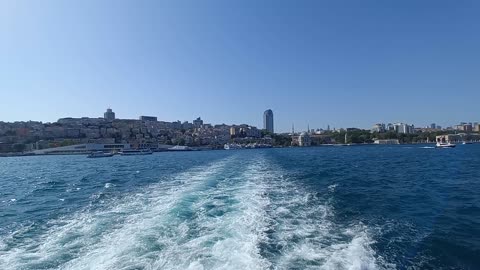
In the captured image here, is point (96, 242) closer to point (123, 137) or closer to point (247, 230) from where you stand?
point (247, 230)

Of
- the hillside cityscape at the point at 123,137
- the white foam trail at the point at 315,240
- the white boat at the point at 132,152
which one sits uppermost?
the hillside cityscape at the point at 123,137

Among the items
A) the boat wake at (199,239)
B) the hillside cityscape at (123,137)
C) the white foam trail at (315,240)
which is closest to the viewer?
the white foam trail at (315,240)

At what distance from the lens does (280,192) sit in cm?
1641

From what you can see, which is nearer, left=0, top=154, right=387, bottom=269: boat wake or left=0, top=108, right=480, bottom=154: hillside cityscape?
left=0, top=154, right=387, bottom=269: boat wake

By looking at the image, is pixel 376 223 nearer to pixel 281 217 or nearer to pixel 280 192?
pixel 281 217

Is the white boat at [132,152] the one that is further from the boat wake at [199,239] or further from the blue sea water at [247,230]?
the boat wake at [199,239]

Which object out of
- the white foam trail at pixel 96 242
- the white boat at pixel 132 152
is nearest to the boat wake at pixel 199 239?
the white foam trail at pixel 96 242

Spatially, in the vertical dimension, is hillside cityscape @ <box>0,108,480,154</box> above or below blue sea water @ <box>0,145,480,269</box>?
above

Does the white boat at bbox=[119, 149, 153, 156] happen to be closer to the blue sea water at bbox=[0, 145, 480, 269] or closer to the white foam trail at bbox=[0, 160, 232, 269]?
the blue sea water at bbox=[0, 145, 480, 269]

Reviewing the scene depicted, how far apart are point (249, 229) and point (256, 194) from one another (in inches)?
230

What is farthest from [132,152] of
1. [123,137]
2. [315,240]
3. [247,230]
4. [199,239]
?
[315,240]

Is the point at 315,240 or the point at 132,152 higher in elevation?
the point at 132,152

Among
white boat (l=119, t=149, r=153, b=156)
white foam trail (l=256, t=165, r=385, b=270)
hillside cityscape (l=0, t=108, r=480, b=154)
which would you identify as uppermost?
hillside cityscape (l=0, t=108, r=480, b=154)

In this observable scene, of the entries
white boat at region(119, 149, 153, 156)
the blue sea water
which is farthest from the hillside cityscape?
the blue sea water
